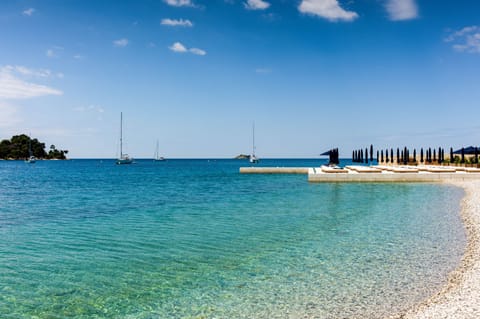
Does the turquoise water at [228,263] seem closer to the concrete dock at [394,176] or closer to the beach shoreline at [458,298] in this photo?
the beach shoreline at [458,298]

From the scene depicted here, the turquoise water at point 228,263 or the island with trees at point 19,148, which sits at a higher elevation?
the island with trees at point 19,148

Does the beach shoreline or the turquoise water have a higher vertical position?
the beach shoreline

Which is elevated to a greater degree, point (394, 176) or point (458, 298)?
point (394, 176)

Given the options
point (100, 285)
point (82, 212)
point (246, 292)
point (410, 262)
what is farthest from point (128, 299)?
point (82, 212)

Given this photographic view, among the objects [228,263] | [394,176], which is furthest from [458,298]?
[394,176]

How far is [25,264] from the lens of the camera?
8.74m

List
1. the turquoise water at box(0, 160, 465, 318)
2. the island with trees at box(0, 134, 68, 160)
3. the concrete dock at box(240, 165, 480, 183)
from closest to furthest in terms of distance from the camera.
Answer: the turquoise water at box(0, 160, 465, 318), the concrete dock at box(240, 165, 480, 183), the island with trees at box(0, 134, 68, 160)

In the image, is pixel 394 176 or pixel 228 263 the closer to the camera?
pixel 228 263

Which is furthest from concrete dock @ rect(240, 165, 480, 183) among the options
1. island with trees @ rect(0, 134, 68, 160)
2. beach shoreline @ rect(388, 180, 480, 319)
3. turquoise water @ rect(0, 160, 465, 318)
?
island with trees @ rect(0, 134, 68, 160)

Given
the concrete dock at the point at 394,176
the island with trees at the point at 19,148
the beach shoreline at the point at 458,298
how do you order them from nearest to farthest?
the beach shoreline at the point at 458,298 → the concrete dock at the point at 394,176 → the island with trees at the point at 19,148

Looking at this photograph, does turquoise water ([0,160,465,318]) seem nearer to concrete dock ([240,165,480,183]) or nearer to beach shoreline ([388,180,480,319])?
beach shoreline ([388,180,480,319])

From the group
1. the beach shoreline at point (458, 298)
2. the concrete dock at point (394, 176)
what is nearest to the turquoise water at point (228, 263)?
the beach shoreline at point (458, 298)

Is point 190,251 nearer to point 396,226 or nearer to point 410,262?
point 410,262

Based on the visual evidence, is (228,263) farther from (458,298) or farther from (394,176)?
(394,176)
